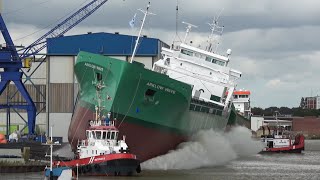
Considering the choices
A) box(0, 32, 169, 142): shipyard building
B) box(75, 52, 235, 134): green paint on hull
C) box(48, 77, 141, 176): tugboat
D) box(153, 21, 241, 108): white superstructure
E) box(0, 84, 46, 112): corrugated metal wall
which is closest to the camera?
box(48, 77, 141, 176): tugboat

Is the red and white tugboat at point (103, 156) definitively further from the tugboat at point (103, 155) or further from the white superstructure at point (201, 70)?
the white superstructure at point (201, 70)

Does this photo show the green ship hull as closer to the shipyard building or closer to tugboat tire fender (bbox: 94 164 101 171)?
tugboat tire fender (bbox: 94 164 101 171)

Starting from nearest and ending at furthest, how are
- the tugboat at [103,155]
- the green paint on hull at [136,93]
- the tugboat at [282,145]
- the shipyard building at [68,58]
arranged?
the tugboat at [103,155] → the green paint on hull at [136,93] → the tugboat at [282,145] → the shipyard building at [68,58]

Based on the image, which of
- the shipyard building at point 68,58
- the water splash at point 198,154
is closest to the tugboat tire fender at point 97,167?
the water splash at point 198,154

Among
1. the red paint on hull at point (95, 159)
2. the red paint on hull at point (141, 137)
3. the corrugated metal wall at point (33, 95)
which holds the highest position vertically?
the corrugated metal wall at point (33, 95)

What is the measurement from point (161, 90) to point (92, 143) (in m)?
9.38

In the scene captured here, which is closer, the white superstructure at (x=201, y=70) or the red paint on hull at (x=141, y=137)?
the red paint on hull at (x=141, y=137)

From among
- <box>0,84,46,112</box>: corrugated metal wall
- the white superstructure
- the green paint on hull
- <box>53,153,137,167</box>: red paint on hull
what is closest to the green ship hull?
the green paint on hull

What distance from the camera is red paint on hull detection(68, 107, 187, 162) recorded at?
4953 centimetres

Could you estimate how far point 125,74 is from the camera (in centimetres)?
5009

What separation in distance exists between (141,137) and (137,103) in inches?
93.0

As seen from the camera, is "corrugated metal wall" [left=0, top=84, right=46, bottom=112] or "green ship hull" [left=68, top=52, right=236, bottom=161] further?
"corrugated metal wall" [left=0, top=84, right=46, bottom=112]

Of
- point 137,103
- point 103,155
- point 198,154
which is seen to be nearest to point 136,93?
point 137,103

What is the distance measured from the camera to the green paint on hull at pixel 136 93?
5003cm
